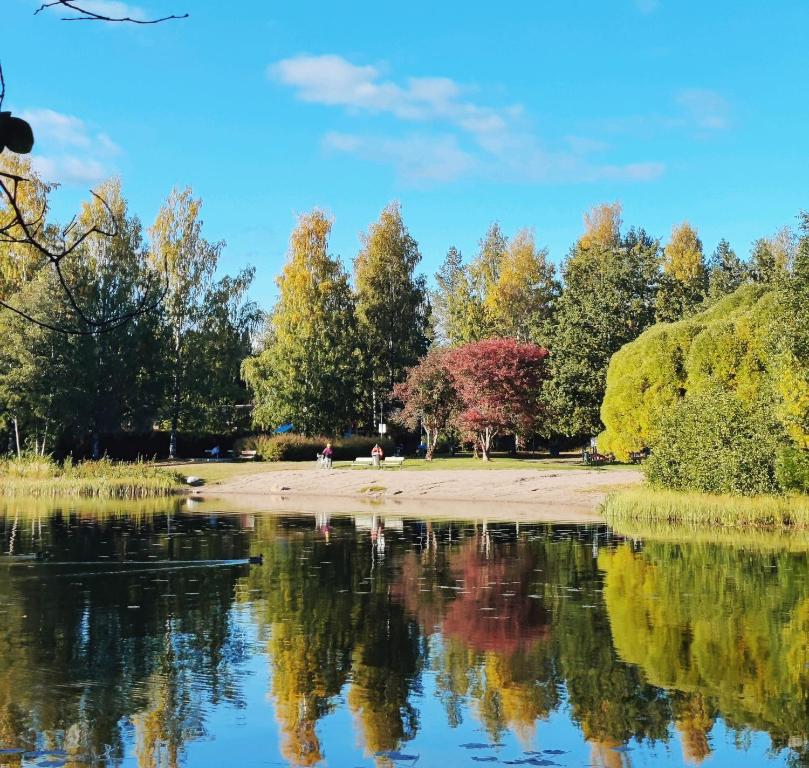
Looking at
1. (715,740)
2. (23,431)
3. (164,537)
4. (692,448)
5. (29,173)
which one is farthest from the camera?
(29,173)

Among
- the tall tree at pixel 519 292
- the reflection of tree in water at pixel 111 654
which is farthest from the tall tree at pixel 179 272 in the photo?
the reflection of tree in water at pixel 111 654

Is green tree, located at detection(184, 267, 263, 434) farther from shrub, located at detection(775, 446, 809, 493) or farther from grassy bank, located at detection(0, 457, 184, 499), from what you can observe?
shrub, located at detection(775, 446, 809, 493)

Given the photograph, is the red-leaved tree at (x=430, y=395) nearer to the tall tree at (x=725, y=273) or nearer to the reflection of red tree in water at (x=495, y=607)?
the tall tree at (x=725, y=273)

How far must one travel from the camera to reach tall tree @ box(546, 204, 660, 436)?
167 ft

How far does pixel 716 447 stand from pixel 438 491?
1294cm

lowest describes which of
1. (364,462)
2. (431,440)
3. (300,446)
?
(364,462)

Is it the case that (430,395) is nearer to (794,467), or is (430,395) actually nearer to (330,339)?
(330,339)

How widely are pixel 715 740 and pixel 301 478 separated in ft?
114

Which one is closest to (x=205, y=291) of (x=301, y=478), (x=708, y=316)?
(x=301, y=478)

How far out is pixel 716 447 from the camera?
27422 millimetres

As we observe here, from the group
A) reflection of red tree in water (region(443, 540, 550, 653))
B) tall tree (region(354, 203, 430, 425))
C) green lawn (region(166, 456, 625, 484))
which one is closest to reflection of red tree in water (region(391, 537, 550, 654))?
reflection of red tree in water (region(443, 540, 550, 653))

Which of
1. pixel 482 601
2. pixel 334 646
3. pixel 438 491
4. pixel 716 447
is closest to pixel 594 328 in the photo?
pixel 438 491

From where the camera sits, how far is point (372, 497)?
38.1 metres

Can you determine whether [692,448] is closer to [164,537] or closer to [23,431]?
[164,537]
